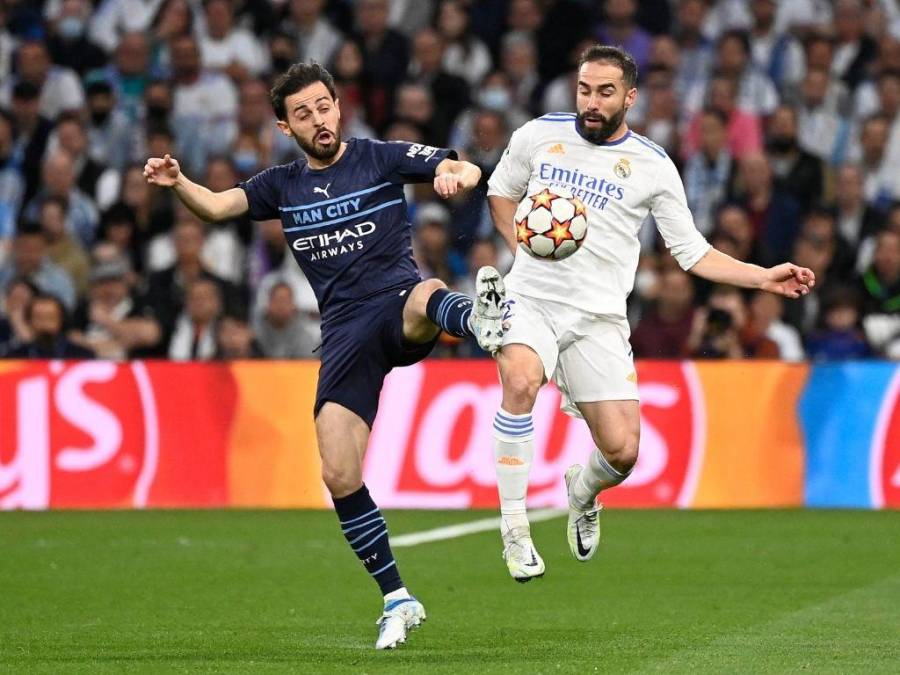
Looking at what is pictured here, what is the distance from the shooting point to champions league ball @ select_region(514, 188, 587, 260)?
8.08 meters

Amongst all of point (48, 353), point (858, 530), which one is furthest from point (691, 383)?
point (48, 353)

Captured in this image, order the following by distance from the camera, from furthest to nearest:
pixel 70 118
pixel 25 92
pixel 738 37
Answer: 1. pixel 25 92
2. pixel 70 118
3. pixel 738 37

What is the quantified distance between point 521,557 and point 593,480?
1.36 meters

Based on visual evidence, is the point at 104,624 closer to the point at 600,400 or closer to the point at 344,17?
the point at 600,400

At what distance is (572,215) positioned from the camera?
318 inches

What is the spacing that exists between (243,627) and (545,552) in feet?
10.9

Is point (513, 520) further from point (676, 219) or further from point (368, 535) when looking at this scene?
point (676, 219)

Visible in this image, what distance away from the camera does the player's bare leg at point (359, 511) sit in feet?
25.5

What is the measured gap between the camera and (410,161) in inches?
316

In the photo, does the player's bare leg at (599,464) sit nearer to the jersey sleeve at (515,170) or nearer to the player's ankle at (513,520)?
the player's ankle at (513,520)

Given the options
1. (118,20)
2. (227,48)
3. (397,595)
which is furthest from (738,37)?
(397,595)

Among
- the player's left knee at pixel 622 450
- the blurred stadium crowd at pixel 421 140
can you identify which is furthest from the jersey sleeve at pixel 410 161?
the blurred stadium crowd at pixel 421 140

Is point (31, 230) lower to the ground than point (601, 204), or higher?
lower

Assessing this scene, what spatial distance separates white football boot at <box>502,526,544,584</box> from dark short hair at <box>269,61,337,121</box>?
210 centimetres
